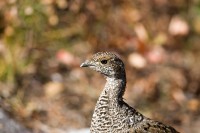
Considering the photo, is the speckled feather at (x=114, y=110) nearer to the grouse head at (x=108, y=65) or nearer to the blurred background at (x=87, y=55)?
the grouse head at (x=108, y=65)

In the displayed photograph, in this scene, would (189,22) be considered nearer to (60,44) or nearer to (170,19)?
(170,19)

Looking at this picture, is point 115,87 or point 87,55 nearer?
point 115,87

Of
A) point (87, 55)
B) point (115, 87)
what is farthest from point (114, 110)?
point (87, 55)

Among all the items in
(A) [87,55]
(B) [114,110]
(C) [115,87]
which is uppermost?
(A) [87,55]

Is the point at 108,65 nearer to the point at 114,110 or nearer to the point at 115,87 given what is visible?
the point at 115,87

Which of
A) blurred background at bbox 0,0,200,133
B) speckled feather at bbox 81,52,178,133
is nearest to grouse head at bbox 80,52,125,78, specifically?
speckled feather at bbox 81,52,178,133

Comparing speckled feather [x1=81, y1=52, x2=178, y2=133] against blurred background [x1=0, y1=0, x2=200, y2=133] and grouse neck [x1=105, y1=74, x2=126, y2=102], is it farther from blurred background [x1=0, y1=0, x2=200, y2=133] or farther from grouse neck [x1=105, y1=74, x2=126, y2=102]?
blurred background [x1=0, y1=0, x2=200, y2=133]
